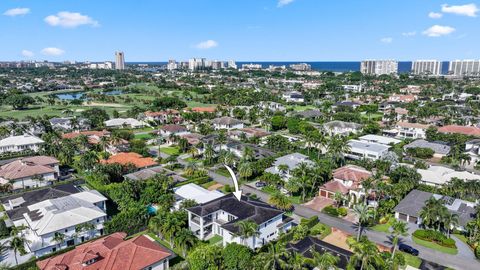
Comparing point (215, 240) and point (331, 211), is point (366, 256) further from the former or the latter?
point (331, 211)

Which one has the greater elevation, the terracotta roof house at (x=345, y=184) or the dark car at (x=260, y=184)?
the terracotta roof house at (x=345, y=184)

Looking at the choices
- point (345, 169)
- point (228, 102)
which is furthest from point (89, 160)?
point (228, 102)

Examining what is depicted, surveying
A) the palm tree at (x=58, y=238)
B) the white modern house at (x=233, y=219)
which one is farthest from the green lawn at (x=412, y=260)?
the palm tree at (x=58, y=238)

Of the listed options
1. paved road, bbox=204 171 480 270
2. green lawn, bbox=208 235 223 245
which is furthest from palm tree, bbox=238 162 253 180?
green lawn, bbox=208 235 223 245

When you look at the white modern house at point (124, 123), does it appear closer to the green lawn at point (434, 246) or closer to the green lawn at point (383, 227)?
the green lawn at point (383, 227)

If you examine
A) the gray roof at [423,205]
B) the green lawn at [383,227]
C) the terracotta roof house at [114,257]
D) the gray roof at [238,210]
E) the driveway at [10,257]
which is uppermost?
the gray roof at [238,210]

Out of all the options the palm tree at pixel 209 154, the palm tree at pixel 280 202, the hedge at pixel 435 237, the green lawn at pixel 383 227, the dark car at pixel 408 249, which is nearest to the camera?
the dark car at pixel 408 249
